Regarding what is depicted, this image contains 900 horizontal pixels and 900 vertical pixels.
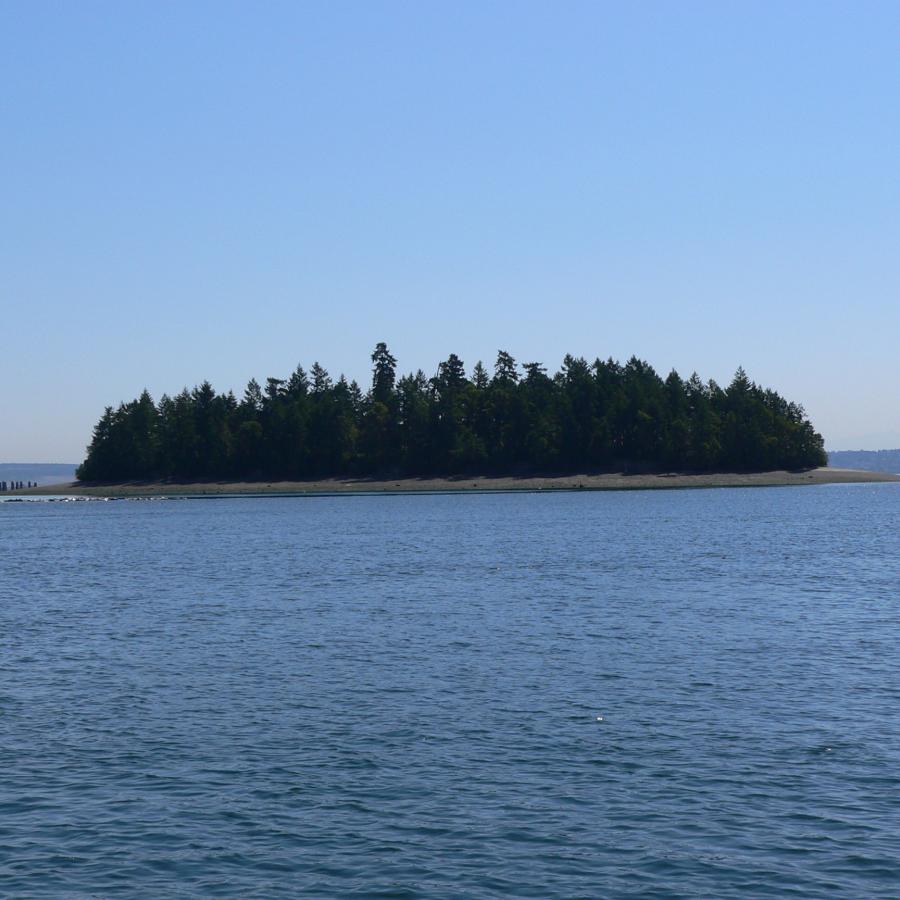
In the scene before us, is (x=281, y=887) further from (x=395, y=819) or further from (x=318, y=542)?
(x=318, y=542)

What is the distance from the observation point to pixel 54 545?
343 ft

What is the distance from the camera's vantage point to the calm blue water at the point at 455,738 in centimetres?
1884

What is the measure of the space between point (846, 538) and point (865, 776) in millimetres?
76455

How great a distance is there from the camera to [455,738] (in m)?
26.9

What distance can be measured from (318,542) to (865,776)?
79.8 m

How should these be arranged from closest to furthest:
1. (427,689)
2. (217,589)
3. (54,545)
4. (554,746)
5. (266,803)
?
(266,803), (554,746), (427,689), (217,589), (54,545)

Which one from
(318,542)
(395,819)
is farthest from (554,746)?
(318,542)

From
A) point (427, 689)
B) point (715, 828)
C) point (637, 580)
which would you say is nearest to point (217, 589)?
point (637, 580)

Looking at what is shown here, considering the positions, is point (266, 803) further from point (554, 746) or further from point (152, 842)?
point (554, 746)

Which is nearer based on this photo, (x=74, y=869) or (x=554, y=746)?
(x=74, y=869)

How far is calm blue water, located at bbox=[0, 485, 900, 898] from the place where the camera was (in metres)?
18.8

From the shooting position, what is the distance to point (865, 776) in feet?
76.1

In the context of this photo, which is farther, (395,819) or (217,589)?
(217,589)

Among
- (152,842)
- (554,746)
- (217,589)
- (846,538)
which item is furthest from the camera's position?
(846,538)
